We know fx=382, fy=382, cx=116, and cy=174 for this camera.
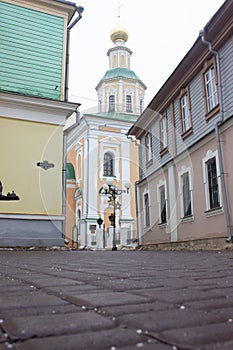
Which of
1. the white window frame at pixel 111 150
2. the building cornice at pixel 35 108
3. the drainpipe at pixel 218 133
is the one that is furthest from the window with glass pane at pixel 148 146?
the white window frame at pixel 111 150

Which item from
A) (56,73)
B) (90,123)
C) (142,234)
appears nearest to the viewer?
(56,73)

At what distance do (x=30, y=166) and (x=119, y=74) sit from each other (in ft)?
83.1

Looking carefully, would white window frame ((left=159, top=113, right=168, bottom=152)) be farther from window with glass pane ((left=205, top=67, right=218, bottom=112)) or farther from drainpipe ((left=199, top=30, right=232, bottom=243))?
drainpipe ((left=199, top=30, right=232, bottom=243))

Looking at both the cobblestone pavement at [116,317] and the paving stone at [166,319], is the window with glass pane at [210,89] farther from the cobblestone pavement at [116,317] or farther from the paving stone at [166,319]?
the paving stone at [166,319]

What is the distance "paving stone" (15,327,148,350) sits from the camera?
3.45ft

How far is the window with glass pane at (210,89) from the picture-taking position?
10.9m

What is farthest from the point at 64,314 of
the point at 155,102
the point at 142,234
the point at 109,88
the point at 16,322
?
the point at 109,88

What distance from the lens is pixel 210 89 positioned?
11250 mm

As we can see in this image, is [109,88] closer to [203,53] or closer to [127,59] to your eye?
[127,59]

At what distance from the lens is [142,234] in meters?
17.2

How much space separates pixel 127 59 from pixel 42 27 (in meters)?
25.2

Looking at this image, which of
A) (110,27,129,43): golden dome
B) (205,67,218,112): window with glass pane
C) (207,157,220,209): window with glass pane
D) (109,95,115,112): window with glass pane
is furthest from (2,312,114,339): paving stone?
(110,27,129,43): golden dome

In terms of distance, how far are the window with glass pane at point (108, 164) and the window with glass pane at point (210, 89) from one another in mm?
19620

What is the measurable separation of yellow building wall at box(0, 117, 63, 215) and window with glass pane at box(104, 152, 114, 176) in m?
19.2
